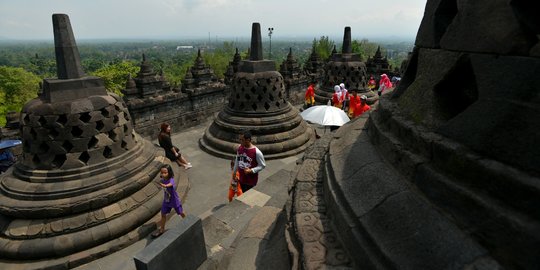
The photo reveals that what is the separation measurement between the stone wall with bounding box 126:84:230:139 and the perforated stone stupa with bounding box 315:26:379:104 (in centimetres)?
501

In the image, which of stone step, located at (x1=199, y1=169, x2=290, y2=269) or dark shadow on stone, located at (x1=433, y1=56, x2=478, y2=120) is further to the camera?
stone step, located at (x1=199, y1=169, x2=290, y2=269)

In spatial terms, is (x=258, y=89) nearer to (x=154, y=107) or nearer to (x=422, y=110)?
(x=154, y=107)

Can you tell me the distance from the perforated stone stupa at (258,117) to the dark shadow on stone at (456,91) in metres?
6.75

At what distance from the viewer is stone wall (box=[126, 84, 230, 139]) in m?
10.3

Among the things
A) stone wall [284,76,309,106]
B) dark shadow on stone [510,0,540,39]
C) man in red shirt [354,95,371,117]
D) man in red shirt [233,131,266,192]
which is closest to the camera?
dark shadow on stone [510,0,540,39]

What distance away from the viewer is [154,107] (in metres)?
10.7

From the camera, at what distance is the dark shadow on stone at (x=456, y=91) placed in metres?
2.06

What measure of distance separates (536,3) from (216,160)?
26.2 ft

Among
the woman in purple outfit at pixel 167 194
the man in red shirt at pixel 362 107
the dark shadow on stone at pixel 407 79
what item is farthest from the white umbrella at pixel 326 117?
the dark shadow on stone at pixel 407 79

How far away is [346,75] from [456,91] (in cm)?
1230

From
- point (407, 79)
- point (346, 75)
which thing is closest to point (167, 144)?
point (407, 79)

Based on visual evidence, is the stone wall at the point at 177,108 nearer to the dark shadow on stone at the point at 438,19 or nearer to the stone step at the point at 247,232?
the stone step at the point at 247,232

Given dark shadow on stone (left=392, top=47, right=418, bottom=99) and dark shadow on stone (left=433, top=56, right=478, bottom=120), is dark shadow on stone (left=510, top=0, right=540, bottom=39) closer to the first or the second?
dark shadow on stone (left=433, top=56, right=478, bottom=120)

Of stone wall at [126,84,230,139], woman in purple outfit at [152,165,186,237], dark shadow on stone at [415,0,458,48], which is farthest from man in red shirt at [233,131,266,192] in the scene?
stone wall at [126,84,230,139]
